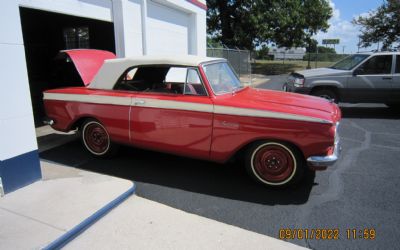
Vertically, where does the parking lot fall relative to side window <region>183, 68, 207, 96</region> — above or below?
below

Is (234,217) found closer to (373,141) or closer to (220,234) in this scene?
(220,234)

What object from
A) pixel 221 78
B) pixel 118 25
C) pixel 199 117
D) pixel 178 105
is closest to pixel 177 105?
pixel 178 105

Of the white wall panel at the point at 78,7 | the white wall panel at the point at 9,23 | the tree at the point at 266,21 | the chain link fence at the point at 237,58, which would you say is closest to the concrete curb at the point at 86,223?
the white wall panel at the point at 9,23

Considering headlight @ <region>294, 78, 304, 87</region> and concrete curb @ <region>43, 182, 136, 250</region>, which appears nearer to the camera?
concrete curb @ <region>43, 182, 136, 250</region>

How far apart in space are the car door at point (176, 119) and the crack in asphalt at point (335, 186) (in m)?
1.48

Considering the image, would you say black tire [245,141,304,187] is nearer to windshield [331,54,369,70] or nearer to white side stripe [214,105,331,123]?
white side stripe [214,105,331,123]

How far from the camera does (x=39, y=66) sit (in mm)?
11227

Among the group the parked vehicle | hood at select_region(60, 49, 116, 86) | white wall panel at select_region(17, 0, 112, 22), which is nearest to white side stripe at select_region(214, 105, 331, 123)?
hood at select_region(60, 49, 116, 86)

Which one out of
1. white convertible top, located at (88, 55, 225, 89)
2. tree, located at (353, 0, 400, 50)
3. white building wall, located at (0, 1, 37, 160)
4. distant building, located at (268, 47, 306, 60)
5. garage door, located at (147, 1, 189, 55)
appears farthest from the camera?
distant building, located at (268, 47, 306, 60)

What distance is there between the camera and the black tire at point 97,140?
5.07m

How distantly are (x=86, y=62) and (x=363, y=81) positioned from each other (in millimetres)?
7088

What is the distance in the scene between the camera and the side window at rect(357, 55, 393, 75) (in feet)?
27.2

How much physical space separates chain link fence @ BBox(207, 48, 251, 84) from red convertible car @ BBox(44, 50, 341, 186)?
452 inches

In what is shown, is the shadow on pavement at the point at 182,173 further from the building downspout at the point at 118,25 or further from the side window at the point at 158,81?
the building downspout at the point at 118,25
